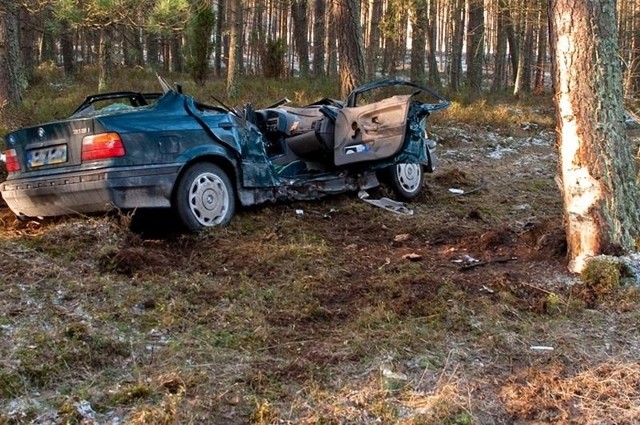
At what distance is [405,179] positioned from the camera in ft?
26.5

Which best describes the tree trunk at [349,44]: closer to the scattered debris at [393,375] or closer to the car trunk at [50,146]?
the car trunk at [50,146]

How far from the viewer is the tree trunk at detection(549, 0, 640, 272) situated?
191 inches

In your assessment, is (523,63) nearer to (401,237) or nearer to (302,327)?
→ (401,237)

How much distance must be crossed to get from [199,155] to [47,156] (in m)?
1.26

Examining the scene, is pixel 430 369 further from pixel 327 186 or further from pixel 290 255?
pixel 327 186

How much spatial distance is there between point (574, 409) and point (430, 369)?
0.73 metres

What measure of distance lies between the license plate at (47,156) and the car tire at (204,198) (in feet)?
3.20

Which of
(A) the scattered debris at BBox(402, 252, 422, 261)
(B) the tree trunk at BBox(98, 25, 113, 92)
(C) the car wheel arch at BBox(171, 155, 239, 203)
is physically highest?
(B) the tree trunk at BBox(98, 25, 113, 92)

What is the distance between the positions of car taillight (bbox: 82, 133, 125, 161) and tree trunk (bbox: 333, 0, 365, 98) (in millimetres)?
7040

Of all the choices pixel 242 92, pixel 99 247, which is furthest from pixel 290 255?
pixel 242 92

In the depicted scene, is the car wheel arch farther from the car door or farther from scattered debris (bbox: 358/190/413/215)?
scattered debris (bbox: 358/190/413/215)

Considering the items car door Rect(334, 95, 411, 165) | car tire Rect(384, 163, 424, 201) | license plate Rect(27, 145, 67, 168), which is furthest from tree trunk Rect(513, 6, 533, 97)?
license plate Rect(27, 145, 67, 168)

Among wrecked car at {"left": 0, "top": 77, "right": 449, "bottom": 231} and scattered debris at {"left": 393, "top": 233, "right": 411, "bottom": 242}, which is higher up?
wrecked car at {"left": 0, "top": 77, "right": 449, "bottom": 231}

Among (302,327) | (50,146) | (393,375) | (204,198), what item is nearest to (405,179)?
(204,198)
